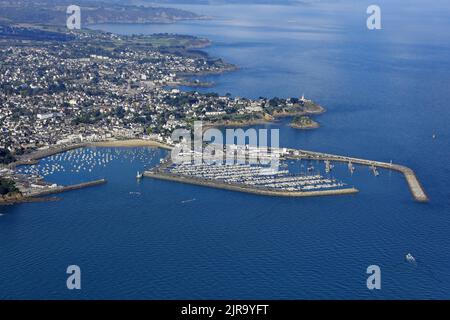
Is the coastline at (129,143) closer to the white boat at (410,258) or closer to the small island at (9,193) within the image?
the small island at (9,193)

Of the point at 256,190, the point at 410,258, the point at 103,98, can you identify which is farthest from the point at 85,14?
the point at 410,258

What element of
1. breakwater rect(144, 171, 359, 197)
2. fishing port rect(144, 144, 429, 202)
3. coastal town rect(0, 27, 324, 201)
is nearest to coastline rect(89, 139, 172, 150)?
coastal town rect(0, 27, 324, 201)

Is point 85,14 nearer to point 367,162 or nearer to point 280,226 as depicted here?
point 367,162

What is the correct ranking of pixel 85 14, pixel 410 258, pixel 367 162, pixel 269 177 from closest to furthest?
pixel 410 258 < pixel 269 177 < pixel 367 162 < pixel 85 14

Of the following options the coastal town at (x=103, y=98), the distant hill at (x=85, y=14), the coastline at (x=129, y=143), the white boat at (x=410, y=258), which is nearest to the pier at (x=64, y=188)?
the coastal town at (x=103, y=98)

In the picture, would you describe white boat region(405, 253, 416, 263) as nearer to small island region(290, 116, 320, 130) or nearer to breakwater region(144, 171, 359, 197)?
breakwater region(144, 171, 359, 197)

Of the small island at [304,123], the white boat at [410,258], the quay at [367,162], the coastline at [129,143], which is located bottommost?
the white boat at [410,258]

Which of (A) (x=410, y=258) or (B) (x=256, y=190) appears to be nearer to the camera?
(A) (x=410, y=258)

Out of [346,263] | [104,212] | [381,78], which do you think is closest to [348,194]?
[346,263]
